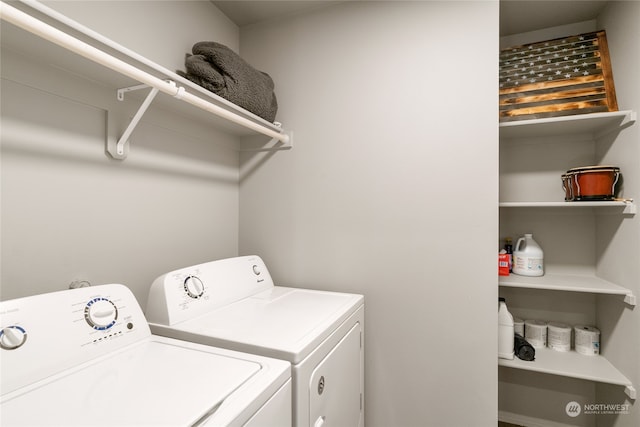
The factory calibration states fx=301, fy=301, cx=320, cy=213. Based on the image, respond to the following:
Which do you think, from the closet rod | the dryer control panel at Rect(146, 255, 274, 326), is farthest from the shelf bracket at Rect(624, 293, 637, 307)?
the closet rod

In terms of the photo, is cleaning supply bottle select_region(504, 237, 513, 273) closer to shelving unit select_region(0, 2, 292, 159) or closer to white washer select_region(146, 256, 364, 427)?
white washer select_region(146, 256, 364, 427)

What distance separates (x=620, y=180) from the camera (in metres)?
1.60

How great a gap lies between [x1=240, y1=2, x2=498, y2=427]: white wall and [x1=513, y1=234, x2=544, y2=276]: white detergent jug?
1.68 ft

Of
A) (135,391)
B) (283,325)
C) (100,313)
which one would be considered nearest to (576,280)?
(283,325)

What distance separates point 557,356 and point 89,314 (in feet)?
7.62

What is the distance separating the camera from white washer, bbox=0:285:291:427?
0.66 m

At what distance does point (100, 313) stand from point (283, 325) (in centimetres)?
60

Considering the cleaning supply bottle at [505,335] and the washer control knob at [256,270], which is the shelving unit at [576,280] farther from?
the washer control knob at [256,270]

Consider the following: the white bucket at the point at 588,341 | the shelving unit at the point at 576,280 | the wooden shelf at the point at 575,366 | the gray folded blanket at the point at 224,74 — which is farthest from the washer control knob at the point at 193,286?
the white bucket at the point at 588,341

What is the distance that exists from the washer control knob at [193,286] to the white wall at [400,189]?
666 mm

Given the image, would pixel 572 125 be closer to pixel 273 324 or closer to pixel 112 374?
pixel 273 324

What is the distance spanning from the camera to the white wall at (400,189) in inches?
59.6

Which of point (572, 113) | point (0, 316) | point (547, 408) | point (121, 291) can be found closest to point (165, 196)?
point (121, 291)

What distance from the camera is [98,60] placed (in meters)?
A: 0.89
